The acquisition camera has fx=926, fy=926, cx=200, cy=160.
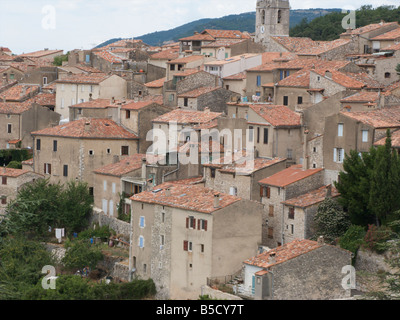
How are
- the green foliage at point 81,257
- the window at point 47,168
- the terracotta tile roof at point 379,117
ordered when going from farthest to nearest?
the window at point 47,168 → the green foliage at point 81,257 → the terracotta tile roof at point 379,117

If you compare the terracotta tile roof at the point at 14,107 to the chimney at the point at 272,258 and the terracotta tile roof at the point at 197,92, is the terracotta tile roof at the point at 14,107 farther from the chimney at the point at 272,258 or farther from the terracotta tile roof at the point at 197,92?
the chimney at the point at 272,258

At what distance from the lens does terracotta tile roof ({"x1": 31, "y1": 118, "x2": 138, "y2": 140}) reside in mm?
55125

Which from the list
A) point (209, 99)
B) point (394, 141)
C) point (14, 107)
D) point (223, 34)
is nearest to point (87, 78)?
point (14, 107)

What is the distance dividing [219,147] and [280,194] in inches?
294

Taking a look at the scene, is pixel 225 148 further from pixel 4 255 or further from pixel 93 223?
pixel 4 255

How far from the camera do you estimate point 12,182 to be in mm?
54625

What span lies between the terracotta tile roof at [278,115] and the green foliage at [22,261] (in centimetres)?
1287

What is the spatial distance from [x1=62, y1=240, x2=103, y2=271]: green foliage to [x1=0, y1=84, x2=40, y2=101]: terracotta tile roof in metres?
28.0

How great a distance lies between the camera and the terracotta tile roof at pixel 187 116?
172 feet

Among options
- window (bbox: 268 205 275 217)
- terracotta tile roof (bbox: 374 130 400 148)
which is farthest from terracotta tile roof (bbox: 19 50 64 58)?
terracotta tile roof (bbox: 374 130 400 148)

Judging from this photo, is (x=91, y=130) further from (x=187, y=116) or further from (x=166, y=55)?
(x=166, y=55)

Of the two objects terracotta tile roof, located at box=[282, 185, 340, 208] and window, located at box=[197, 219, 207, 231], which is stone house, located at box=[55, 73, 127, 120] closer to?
terracotta tile roof, located at box=[282, 185, 340, 208]

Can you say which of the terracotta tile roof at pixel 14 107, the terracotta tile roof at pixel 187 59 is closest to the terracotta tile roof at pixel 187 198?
→ the terracotta tile roof at pixel 187 59

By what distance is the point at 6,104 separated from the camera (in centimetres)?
6806
